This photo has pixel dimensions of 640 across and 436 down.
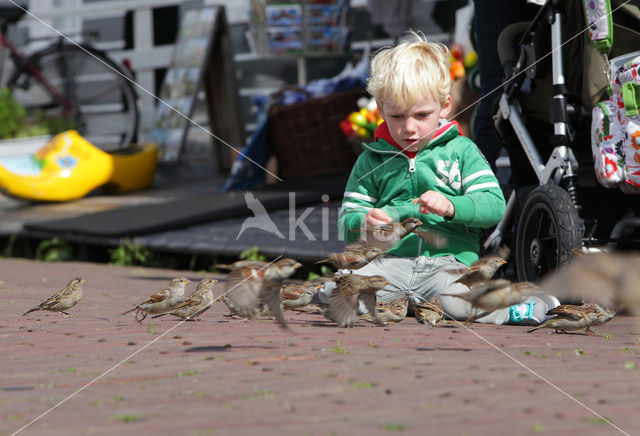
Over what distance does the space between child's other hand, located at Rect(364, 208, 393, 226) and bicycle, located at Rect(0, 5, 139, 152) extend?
807 centimetres

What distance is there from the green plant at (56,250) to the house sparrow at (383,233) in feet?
14.5

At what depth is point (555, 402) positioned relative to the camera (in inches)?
84.9

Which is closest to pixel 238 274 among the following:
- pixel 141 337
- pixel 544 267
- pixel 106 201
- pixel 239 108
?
pixel 141 337

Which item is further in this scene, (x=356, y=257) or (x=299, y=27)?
(x=299, y=27)

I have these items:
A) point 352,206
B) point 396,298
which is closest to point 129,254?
point 352,206

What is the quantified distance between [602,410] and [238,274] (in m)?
1.28

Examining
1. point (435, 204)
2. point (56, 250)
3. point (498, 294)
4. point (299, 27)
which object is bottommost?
point (56, 250)

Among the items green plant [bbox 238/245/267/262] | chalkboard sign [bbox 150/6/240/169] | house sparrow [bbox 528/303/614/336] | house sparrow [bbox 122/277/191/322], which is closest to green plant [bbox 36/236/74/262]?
green plant [bbox 238/245/267/262]

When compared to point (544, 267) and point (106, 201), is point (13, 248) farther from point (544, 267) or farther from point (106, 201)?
point (544, 267)

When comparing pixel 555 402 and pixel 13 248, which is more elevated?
pixel 555 402

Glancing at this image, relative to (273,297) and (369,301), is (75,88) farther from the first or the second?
(273,297)

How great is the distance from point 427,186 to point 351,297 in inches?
26.0

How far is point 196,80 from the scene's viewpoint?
9656 mm

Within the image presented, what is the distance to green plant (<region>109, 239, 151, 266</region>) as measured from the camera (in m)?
6.67
